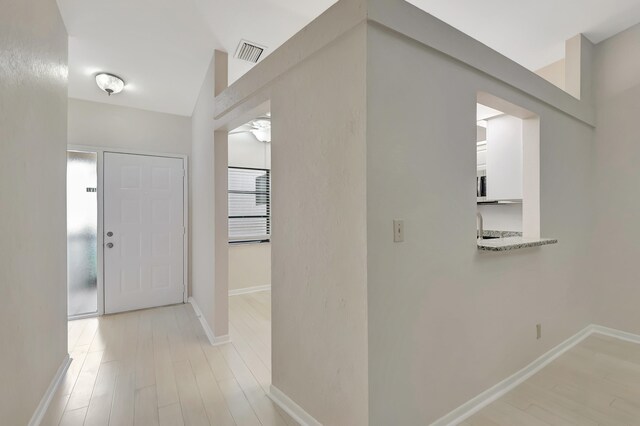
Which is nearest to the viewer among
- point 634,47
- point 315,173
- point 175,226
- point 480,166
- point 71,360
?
point 315,173

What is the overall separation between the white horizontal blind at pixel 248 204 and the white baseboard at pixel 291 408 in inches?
122

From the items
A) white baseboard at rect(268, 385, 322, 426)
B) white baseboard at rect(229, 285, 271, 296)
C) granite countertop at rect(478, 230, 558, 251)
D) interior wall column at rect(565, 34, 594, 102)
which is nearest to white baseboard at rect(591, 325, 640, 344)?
granite countertop at rect(478, 230, 558, 251)

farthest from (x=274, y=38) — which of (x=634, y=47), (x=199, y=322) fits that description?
(x=634, y=47)

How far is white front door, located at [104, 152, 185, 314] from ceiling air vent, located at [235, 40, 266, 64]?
2058 millimetres

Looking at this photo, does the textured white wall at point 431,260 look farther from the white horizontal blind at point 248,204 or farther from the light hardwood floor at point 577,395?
the white horizontal blind at point 248,204

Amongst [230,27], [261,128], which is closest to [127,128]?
[261,128]

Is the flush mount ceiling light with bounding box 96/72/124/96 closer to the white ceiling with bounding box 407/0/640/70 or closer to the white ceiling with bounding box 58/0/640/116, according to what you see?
the white ceiling with bounding box 58/0/640/116

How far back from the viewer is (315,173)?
177 cm

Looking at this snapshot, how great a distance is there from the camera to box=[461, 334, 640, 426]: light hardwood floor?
1.87 m

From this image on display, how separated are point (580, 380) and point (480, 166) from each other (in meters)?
2.51

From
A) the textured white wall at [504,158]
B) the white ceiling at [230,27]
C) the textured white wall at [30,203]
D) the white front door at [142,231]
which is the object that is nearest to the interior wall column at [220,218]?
the white ceiling at [230,27]

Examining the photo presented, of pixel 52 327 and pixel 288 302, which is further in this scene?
pixel 52 327

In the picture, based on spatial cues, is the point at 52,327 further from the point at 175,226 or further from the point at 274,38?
the point at 274,38

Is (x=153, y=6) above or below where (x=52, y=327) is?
above
